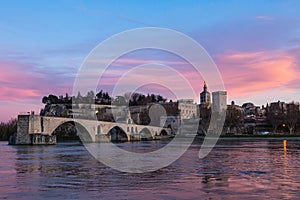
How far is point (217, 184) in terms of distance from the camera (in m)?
18.0

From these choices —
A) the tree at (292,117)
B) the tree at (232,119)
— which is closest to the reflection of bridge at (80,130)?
the tree at (232,119)

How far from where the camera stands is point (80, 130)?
106688mm

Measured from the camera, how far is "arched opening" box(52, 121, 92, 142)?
339 feet

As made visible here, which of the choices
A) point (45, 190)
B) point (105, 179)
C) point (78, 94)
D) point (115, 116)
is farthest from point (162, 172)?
point (78, 94)

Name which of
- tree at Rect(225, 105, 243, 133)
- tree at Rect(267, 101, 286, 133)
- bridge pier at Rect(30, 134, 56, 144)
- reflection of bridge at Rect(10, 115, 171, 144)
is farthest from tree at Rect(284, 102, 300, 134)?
bridge pier at Rect(30, 134, 56, 144)

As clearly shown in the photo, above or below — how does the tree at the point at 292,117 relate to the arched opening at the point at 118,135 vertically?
above

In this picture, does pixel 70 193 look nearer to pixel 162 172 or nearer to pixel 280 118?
pixel 162 172

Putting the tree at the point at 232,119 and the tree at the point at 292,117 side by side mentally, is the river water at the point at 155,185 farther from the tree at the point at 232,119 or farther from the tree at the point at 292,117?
the tree at the point at 232,119

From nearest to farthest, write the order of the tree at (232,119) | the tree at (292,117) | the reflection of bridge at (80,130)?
1. the reflection of bridge at (80,130)
2. the tree at (292,117)
3. the tree at (232,119)

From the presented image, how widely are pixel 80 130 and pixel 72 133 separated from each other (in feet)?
67.1

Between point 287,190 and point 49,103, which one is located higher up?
→ point 49,103

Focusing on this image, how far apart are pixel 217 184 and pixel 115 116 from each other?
14561 centimetres

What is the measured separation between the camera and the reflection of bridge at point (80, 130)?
74188mm

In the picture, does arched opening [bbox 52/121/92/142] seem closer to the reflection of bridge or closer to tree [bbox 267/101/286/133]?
the reflection of bridge
